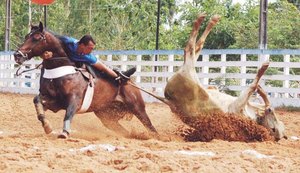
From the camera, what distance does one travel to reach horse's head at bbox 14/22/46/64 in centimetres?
828

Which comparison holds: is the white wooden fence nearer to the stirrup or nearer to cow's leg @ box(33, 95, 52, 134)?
the stirrup

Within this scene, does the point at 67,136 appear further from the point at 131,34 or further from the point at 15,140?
the point at 131,34

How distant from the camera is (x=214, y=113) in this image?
27.8 ft

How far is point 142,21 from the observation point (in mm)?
38688

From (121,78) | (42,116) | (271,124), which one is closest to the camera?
(42,116)

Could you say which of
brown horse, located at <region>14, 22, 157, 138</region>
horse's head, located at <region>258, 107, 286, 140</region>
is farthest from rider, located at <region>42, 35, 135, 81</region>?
horse's head, located at <region>258, 107, 286, 140</region>

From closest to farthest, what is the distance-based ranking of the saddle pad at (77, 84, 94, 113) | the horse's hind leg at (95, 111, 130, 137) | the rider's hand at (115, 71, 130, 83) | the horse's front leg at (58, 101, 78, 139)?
the horse's front leg at (58, 101, 78, 139), the saddle pad at (77, 84, 94, 113), the rider's hand at (115, 71, 130, 83), the horse's hind leg at (95, 111, 130, 137)

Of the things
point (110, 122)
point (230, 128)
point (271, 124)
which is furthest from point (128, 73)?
point (271, 124)

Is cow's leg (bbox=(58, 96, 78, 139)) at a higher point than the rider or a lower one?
lower

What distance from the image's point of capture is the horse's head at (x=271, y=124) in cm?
856

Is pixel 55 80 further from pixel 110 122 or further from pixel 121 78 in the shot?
pixel 110 122

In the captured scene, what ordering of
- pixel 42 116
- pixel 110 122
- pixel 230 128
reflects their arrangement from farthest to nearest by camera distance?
pixel 110 122
pixel 230 128
pixel 42 116

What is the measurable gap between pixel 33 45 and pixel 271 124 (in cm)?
336

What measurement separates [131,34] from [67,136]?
30.5 meters
